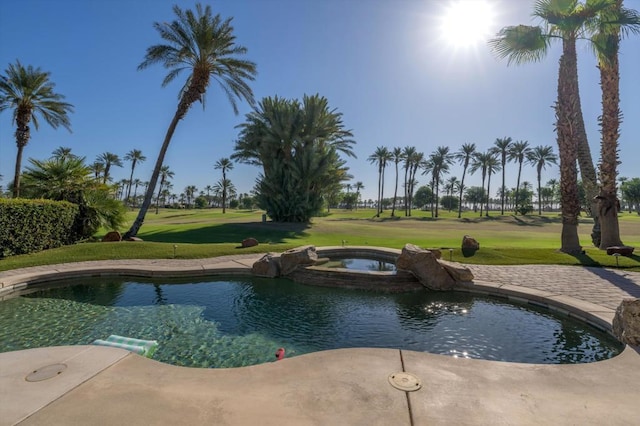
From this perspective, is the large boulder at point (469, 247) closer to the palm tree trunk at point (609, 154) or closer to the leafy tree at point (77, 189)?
the palm tree trunk at point (609, 154)

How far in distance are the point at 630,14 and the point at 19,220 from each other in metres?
29.1

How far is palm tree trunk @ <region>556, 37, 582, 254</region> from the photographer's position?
15773 millimetres

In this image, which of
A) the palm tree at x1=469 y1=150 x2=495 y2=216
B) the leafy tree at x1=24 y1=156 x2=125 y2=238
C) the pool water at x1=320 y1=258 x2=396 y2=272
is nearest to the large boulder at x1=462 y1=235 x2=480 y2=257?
the pool water at x1=320 y1=258 x2=396 y2=272

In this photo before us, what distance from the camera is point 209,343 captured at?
6297mm

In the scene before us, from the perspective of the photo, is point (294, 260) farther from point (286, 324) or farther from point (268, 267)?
point (286, 324)

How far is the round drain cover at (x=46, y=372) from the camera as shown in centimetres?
389

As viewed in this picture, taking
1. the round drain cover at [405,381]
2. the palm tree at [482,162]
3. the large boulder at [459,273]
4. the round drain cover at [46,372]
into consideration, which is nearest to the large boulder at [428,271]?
the large boulder at [459,273]

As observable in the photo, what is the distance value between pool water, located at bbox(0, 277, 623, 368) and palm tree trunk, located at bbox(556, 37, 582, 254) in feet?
34.2

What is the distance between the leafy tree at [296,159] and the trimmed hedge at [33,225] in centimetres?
1827

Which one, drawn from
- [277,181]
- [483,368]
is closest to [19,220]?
[483,368]

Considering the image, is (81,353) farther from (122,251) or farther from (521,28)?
(521,28)

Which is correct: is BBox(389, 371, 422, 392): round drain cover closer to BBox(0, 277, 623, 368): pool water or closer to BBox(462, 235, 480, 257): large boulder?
BBox(0, 277, 623, 368): pool water

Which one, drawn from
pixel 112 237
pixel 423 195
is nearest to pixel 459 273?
pixel 112 237

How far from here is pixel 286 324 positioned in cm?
745
